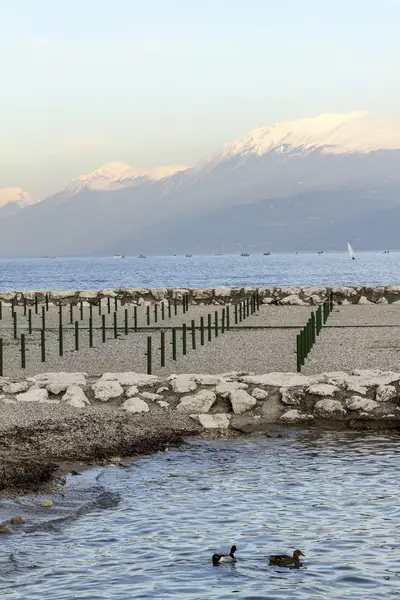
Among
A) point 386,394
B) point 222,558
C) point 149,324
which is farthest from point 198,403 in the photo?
point 149,324

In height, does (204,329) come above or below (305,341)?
below

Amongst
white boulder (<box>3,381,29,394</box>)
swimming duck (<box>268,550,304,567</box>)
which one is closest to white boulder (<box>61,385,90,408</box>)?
white boulder (<box>3,381,29,394</box>)

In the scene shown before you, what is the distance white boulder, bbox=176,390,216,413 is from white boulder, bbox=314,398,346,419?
5.19 feet

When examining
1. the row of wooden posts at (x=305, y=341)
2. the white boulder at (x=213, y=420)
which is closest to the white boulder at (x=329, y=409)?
the white boulder at (x=213, y=420)

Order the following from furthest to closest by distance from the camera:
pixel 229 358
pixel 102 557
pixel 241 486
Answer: pixel 229 358 → pixel 241 486 → pixel 102 557

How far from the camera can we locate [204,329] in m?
35.6

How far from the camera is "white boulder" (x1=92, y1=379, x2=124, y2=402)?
624 inches

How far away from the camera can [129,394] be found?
16.0m

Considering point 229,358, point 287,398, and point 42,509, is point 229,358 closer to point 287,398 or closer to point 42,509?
point 287,398

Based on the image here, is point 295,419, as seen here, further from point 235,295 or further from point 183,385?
point 235,295

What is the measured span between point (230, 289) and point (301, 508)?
42.3 meters

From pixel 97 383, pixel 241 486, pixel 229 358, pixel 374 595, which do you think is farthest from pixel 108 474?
pixel 229 358

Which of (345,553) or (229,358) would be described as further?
(229,358)

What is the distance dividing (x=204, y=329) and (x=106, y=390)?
19.8m
